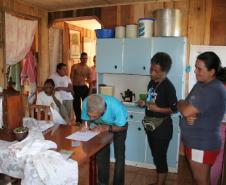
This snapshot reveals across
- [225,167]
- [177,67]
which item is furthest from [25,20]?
[225,167]

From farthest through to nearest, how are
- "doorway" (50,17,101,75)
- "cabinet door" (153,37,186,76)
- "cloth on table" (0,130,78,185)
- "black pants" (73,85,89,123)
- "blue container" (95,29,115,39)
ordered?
1. "doorway" (50,17,101,75)
2. "black pants" (73,85,89,123)
3. "blue container" (95,29,115,39)
4. "cabinet door" (153,37,186,76)
5. "cloth on table" (0,130,78,185)

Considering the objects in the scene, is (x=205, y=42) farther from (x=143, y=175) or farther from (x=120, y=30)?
(x=143, y=175)

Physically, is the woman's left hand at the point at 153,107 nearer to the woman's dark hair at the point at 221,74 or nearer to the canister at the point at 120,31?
the woman's dark hair at the point at 221,74

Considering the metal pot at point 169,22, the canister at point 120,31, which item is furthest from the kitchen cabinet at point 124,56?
the metal pot at point 169,22

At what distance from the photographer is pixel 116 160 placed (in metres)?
2.36

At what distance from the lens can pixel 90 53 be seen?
6988mm

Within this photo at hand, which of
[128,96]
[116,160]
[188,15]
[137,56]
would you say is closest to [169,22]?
[188,15]

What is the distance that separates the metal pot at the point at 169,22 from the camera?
3172mm

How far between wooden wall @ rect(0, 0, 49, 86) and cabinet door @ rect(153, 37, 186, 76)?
82.1 inches

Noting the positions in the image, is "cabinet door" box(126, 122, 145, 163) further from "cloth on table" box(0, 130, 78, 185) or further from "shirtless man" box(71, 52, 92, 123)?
"cloth on table" box(0, 130, 78, 185)

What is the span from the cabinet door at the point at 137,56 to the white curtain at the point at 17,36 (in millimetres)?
1640

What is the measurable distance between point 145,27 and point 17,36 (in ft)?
6.41

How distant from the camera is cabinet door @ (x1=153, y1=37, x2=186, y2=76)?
3133 millimetres

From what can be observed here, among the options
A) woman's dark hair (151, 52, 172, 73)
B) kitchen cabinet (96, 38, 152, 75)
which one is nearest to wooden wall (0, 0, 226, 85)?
kitchen cabinet (96, 38, 152, 75)
